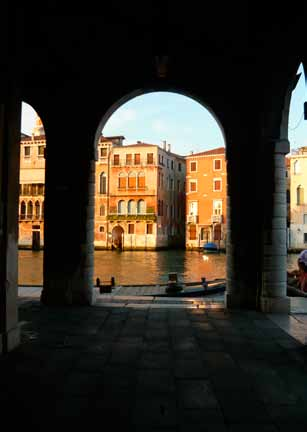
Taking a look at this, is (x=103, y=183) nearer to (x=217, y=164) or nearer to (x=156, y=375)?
(x=217, y=164)

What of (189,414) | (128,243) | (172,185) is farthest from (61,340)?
(172,185)

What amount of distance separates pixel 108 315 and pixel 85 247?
1474 millimetres

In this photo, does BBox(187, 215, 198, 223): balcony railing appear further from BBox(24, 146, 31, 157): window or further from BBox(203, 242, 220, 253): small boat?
BBox(24, 146, 31, 157): window

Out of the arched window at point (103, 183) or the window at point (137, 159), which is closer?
the window at point (137, 159)

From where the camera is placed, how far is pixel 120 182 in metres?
44.2

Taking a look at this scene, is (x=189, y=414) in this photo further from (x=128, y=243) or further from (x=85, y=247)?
(x=128, y=243)

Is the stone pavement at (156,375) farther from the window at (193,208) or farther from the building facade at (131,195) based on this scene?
the window at (193,208)

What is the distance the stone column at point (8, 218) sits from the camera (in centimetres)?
423

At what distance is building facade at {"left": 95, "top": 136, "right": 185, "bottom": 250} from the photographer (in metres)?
43.2

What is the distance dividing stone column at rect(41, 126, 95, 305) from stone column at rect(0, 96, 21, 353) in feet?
8.13

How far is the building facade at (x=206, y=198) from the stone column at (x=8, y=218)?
129 ft

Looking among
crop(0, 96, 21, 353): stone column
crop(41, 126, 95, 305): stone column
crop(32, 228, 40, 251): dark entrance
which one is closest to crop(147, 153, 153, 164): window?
crop(32, 228, 40, 251): dark entrance

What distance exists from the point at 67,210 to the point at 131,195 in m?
37.0

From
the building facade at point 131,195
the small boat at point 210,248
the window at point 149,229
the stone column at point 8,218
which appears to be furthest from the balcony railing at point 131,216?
the stone column at point 8,218
